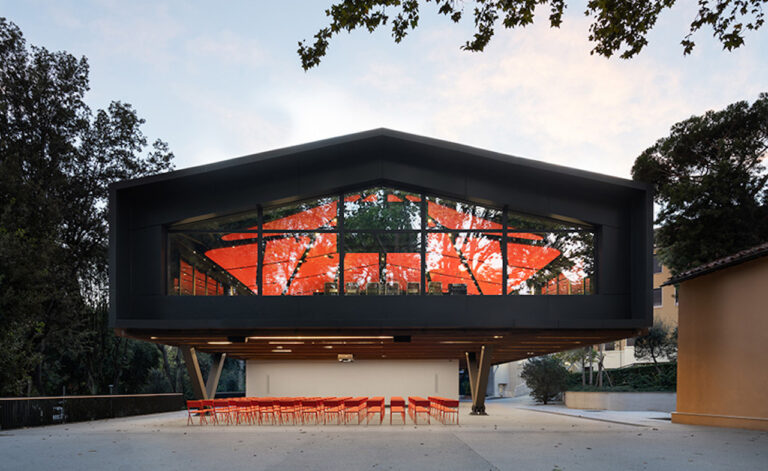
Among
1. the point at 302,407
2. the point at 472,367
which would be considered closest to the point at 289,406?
the point at 302,407

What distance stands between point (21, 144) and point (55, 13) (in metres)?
5.61

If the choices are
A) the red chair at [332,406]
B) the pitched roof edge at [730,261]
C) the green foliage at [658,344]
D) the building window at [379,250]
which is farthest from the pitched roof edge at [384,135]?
the green foliage at [658,344]

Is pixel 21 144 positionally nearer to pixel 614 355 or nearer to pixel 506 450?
pixel 506 450

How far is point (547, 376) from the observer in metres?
35.1

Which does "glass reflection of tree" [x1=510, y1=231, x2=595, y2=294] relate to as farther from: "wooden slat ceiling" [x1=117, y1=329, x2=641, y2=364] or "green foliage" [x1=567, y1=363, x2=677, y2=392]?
"green foliage" [x1=567, y1=363, x2=677, y2=392]

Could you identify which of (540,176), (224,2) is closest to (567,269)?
(540,176)

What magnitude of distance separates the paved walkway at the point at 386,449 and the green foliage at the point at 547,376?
2006 cm

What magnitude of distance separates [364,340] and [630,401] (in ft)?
50.7

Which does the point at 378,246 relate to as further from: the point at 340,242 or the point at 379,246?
the point at 340,242

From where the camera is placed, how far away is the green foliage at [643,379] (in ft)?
97.2

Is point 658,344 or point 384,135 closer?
point 384,135

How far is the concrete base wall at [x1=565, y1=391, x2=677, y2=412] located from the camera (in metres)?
27.5

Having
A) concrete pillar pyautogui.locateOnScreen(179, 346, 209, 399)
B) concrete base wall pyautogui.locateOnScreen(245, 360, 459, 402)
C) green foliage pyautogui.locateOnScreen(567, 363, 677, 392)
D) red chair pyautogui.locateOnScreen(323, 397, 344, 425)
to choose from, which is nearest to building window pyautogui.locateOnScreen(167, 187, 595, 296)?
red chair pyautogui.locateOnScreen(323, 397, 344, 425)

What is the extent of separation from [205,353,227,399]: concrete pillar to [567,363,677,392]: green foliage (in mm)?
18124
